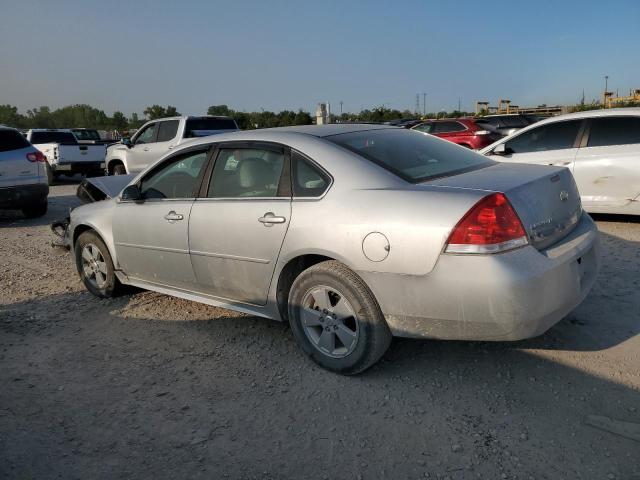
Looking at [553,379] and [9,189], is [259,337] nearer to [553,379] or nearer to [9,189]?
[553,379]

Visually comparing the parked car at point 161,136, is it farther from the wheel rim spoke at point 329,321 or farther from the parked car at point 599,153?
the wheel rim spoke at point 329,321

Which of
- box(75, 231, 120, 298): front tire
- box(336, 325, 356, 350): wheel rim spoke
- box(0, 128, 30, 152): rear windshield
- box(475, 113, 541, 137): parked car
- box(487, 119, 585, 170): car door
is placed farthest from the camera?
box(475, 113, 541, 137): parked car

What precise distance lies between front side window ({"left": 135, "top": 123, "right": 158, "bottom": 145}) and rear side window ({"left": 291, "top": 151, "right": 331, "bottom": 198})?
35.3 ft

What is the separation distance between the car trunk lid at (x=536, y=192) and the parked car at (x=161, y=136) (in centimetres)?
1013

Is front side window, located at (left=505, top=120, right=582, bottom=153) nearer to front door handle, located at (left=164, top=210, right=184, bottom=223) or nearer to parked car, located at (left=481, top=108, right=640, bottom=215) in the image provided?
parked car, located at (left=481, top=108, right=640, bottom=215)

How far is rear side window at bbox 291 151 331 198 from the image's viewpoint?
10.8 ft

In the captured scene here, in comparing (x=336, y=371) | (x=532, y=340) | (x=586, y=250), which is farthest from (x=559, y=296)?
(x=336, y=371)

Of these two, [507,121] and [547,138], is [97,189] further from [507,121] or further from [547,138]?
[507,121]

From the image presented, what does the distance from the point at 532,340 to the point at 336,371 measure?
138cm

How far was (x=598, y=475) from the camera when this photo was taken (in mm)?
2330

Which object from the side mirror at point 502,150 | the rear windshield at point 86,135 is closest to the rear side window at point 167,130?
the side mirror at point 502,150

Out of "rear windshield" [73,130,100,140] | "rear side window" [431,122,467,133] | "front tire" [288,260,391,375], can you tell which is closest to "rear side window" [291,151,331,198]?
"front tire" [288,260,391,375]

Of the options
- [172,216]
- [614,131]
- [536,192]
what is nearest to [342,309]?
[536,192]

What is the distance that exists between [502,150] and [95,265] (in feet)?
18.3
